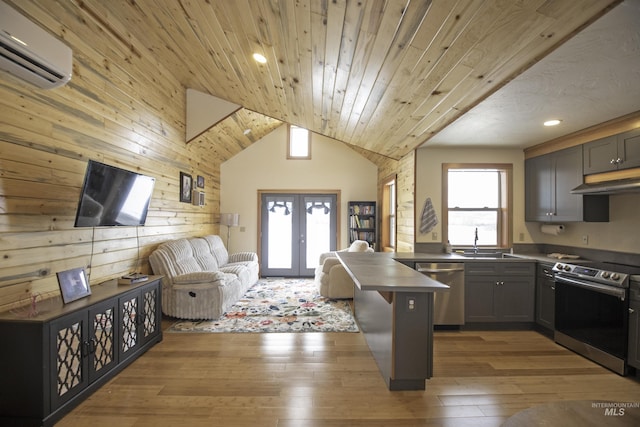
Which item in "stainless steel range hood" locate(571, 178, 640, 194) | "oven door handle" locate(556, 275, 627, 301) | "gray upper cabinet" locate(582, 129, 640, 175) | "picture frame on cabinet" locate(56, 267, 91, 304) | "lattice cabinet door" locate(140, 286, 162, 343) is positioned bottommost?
"lattice cabinet door" locate(140, 286, 162, 343)

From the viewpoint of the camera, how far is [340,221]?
694 cm

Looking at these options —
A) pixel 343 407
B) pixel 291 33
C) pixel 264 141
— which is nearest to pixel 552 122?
pixel 291 33

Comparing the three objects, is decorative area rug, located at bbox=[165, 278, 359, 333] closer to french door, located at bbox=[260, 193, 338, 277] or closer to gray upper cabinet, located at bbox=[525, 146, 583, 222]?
french door, located at bbox=[260, 193, 338, 277]

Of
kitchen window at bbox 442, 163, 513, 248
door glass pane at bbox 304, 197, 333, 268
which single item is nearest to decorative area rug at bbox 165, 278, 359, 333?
door glass pane at bbox 304, 197, 333, 268

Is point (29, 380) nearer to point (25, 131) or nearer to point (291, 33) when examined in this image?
point (25, 131)

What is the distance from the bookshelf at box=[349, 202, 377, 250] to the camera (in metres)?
6.85

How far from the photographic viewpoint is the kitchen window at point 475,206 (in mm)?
4301

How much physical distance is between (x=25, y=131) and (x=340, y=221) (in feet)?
18.0

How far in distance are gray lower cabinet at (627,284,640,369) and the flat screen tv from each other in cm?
464

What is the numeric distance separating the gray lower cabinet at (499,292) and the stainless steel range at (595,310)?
1.15 ft

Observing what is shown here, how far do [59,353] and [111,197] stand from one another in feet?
4.35

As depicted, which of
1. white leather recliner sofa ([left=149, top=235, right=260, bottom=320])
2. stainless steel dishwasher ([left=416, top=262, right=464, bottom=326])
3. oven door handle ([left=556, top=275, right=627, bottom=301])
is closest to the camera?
oven door handle ([left=556, top=275, right=627, bottom=301])

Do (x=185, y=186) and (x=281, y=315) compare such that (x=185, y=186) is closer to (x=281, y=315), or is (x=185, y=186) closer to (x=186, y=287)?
(x=186, y=287)

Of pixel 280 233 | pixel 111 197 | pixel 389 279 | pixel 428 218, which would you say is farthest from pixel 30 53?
pixel 280 233
